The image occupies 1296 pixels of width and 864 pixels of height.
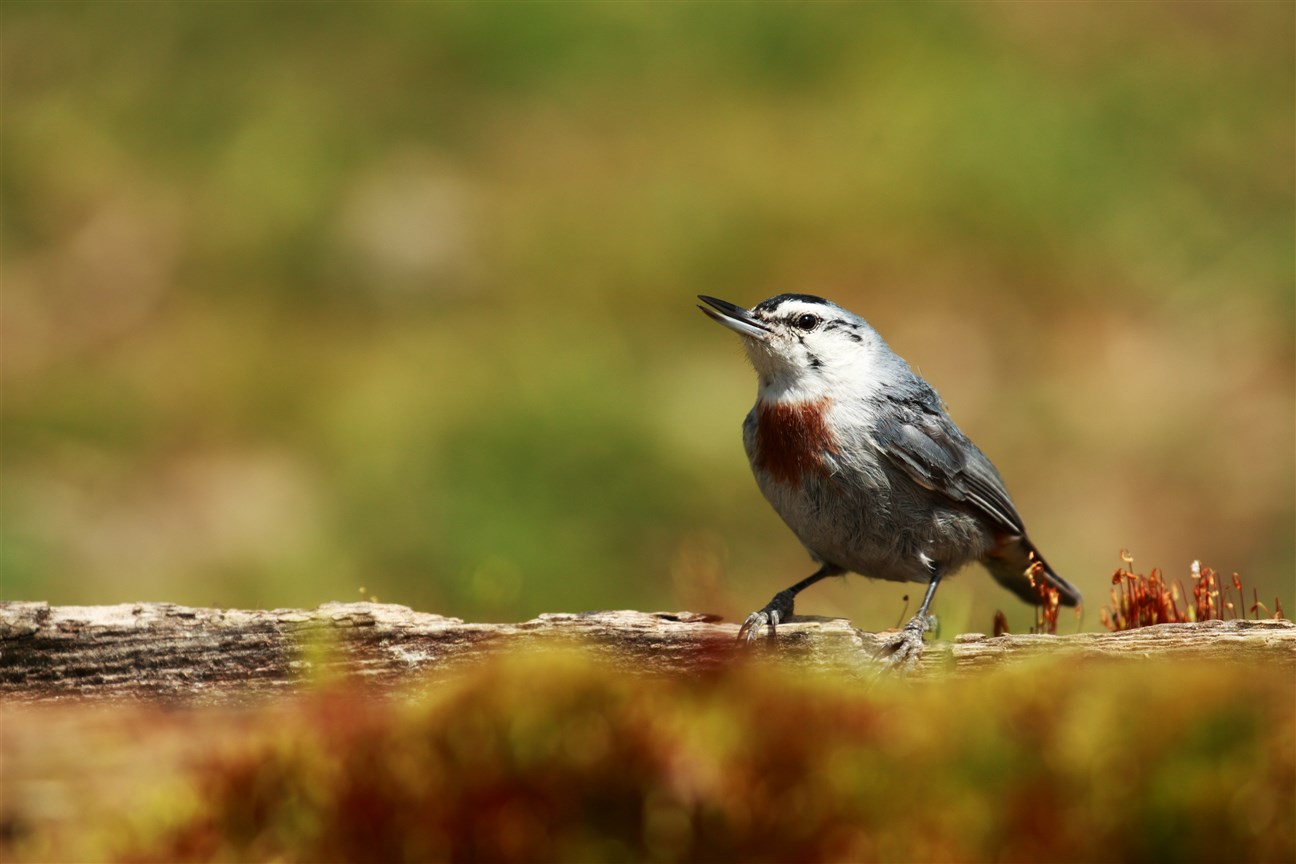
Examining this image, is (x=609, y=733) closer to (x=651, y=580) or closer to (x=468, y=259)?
(x=651, y=580)

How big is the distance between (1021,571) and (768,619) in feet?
7.20

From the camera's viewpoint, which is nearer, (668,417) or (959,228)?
(668,417)

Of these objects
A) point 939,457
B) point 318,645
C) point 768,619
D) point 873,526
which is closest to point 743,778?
point 318,645

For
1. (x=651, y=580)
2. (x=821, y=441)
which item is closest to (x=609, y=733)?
(x=821, y=441)

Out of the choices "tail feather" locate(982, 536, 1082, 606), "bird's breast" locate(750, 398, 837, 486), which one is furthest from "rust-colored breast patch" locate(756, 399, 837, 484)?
"tail feather" locate(982, 536, 1082, 606)

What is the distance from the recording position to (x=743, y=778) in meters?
2.66

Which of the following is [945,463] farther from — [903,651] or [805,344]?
[903,651]

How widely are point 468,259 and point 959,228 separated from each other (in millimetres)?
4028

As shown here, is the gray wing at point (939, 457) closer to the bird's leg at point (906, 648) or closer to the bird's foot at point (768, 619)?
the bird's foot at point (768, 619)

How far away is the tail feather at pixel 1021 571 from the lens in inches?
233

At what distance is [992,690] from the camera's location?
2799 mm

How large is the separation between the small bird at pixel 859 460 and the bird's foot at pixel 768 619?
12mm

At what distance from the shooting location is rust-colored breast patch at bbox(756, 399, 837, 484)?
5312 millimetres

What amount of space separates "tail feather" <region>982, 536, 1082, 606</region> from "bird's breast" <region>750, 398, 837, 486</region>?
1085 mm
